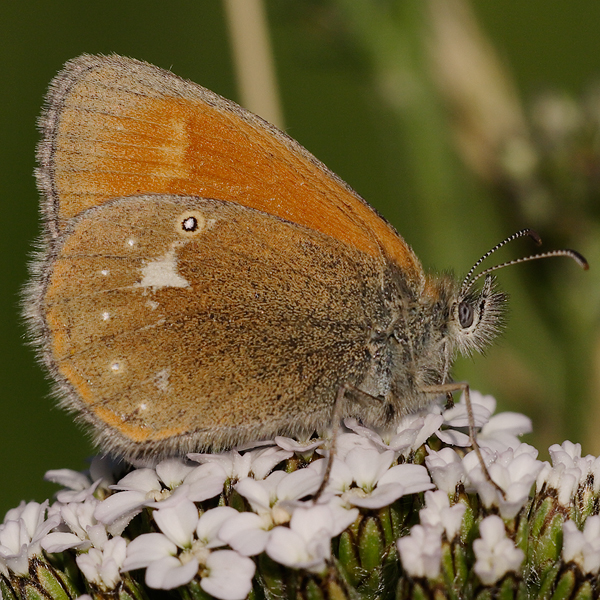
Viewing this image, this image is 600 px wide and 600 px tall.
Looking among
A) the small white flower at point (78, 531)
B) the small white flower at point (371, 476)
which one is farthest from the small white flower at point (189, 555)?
the small white flower at point (371, 476)

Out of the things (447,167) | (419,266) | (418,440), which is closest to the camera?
(418,440)

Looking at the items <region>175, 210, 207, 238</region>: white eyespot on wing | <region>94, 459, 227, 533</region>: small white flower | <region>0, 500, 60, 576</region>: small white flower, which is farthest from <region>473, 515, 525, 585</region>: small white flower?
<region>175, 210, 207, 238</region>: white eyespot on wing

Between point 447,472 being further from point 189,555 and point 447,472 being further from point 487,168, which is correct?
point 487,168

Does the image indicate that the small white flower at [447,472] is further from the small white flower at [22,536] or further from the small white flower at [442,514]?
the small white flower at [22,536]

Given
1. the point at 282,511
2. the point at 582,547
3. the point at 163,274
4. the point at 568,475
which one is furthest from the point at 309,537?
the point at 163,274

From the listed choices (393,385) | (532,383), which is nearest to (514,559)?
(393,385)

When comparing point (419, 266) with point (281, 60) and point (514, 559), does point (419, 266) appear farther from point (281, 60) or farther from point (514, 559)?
point (281, 60)
